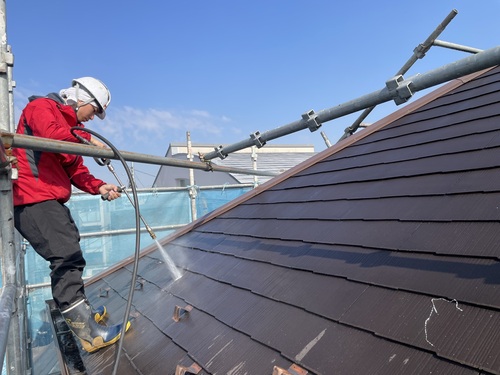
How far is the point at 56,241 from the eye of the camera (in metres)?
2.64

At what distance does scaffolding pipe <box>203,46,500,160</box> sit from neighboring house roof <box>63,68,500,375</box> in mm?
666

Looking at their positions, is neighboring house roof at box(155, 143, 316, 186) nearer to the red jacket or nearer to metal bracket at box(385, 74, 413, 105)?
the red jacket

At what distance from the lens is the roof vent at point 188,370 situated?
5.99 feet

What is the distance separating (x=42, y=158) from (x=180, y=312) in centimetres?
158

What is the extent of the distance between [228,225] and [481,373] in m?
3.13

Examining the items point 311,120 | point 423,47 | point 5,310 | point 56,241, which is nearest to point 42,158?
point 56,241

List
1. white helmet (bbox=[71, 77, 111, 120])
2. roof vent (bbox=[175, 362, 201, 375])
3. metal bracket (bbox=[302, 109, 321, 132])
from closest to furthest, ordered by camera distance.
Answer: roof vent (bbox=[175, 362, 201, 375]), white helmet (bbox=[71, 77, 111, 120]), metal bracket (bbox=[302, 109, 321, 132])

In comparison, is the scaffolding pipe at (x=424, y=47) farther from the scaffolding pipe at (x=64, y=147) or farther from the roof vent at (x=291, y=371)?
the roof vent at (x=291, y=371)

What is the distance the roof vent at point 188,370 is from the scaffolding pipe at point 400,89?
6.75 feet

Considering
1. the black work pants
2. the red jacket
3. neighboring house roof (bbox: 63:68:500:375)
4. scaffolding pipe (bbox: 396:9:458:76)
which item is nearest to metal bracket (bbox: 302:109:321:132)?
neighboring house roof (bbox: 63:68:500:375)

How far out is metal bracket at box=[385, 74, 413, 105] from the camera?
231 centimetres

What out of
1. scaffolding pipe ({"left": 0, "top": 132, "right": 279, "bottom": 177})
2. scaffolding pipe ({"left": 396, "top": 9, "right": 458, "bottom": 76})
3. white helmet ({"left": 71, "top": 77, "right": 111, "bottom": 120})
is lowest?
scaffolding pipe ({"left": 396, "top": 9, "right": 458, "bottom": 76})

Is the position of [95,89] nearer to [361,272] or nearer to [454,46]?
[361,272]

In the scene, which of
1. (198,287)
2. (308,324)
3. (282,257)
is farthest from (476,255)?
(198,287)
